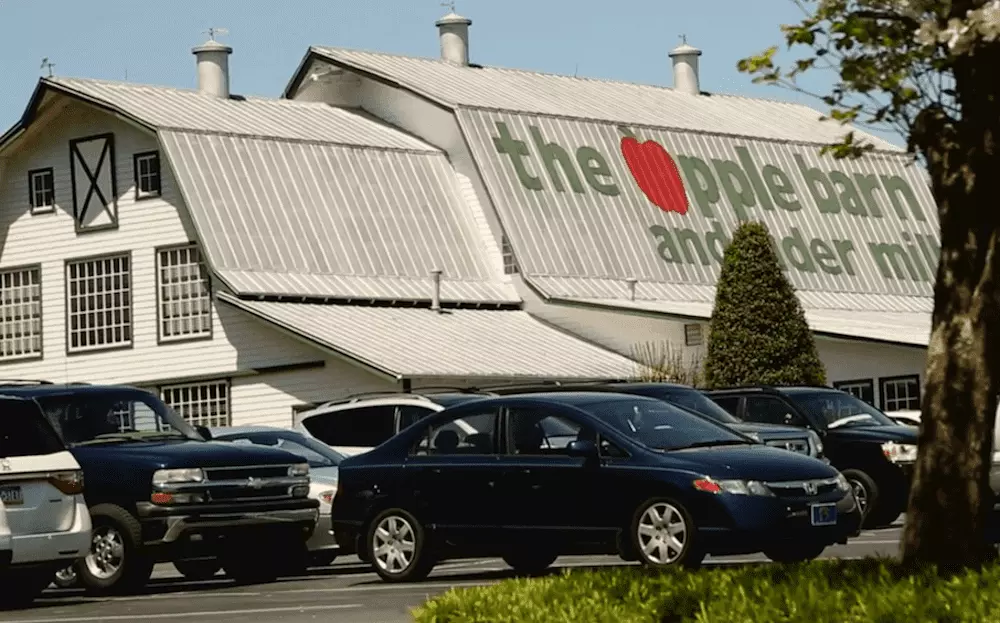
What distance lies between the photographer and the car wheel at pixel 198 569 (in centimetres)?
2434

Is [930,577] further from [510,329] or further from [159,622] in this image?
[510,329]

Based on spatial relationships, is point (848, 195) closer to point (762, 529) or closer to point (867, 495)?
point (867, 495)

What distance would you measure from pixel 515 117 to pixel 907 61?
4121 cm

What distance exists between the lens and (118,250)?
48969 mm

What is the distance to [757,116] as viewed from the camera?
65.0 meters

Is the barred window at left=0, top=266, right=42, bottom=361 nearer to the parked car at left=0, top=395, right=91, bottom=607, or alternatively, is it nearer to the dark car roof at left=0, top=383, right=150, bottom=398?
the dark car roof at left=0, top=383, right=150, bottom=398

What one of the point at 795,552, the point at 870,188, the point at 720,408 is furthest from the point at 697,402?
the point at 870,188

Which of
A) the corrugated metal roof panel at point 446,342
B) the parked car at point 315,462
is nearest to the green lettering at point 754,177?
the corrugated metal roof panel at point 446,342

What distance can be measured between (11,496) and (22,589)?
120 cm

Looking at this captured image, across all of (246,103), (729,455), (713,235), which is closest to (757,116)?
(713,235)

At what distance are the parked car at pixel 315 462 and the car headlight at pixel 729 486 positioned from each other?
490 cm

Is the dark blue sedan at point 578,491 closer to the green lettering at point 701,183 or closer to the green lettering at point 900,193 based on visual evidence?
the green lettering at point 701,183

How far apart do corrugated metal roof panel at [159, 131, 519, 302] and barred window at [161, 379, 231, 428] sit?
2406 millimetres

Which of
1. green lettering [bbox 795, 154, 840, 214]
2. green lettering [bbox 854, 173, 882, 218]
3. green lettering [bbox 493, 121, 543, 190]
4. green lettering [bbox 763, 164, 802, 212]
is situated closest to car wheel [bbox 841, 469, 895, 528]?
green lettering [bbox 493, 121, 543, 190]
